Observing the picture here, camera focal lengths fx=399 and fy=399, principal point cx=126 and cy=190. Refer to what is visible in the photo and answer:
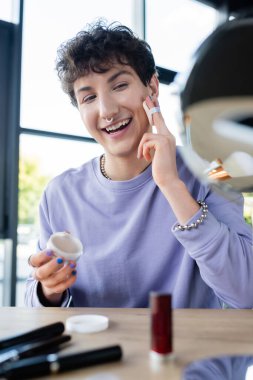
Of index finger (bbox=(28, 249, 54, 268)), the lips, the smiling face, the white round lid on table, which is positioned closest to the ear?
the smiling face

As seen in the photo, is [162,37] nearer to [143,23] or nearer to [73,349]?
[143,23]

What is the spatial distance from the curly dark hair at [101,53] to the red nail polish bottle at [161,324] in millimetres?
738

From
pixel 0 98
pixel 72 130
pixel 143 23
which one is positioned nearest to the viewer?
pixel 0 98

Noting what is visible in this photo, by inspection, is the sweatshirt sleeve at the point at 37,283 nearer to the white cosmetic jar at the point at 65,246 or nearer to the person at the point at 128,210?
the person at the point at 128,210

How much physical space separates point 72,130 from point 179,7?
126cm

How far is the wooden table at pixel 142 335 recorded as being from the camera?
46cm

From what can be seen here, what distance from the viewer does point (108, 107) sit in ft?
3.49

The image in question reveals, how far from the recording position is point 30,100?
89.1 inches

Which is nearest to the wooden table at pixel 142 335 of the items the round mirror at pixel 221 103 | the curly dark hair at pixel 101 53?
the round mirror at pixel 221 103

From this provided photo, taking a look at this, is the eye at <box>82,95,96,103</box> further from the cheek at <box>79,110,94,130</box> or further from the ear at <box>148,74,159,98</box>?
the ear at <box>148,74,159,98</box>

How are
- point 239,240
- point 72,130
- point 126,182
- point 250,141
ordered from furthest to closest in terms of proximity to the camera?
point 72,130
point 126,182
point 239,240
point 250,141

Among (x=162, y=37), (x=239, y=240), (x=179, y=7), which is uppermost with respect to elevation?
(x=179, y=7)

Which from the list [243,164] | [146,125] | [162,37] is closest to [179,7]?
[162,37]

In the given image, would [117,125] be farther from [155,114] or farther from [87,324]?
[87,324]
